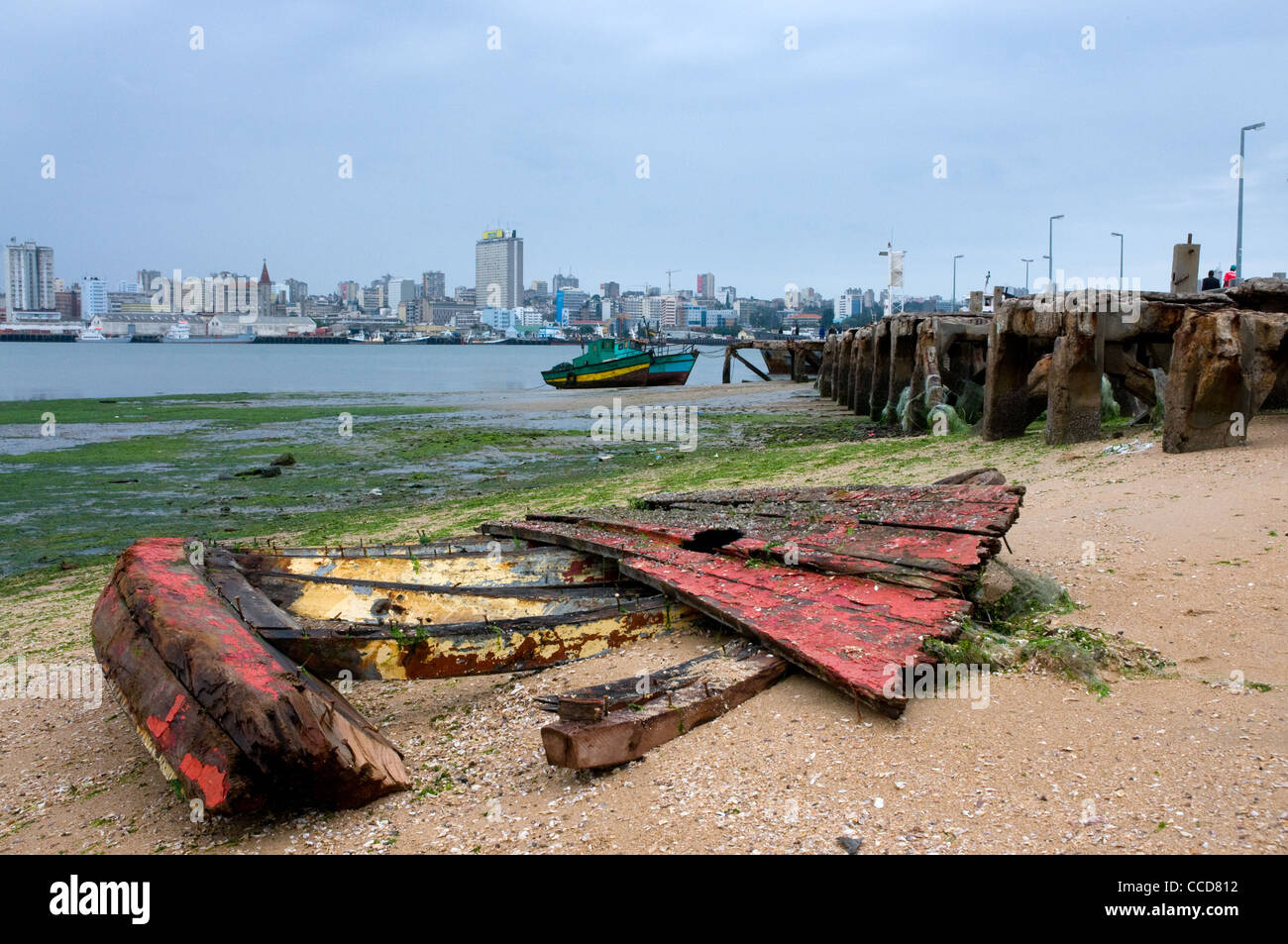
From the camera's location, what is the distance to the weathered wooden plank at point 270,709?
367cm

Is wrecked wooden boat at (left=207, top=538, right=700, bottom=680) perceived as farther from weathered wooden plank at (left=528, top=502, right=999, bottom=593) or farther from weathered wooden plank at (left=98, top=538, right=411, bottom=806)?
weathered wooden plank at (left=528, top=502, right=999, bottom=593)

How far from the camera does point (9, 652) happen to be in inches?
289

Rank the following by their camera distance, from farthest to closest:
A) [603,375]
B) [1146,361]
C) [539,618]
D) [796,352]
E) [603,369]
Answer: [796,352]
[603,375]
[603,369]
[1146,361]
[539,618]

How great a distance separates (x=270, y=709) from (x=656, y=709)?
5.07 feet

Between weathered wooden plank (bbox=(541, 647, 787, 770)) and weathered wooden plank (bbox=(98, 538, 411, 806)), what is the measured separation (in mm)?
767

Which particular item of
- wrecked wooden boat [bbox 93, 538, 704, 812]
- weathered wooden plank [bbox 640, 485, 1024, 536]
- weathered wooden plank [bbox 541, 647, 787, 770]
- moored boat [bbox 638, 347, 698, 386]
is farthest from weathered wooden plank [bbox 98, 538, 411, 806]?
moored boat [bbox 638, 347, 698, 386]

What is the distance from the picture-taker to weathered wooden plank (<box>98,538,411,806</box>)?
367 centimetres

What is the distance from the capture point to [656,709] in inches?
160

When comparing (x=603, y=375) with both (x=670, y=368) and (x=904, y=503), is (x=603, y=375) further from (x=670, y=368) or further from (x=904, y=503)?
(x=904, y=503)

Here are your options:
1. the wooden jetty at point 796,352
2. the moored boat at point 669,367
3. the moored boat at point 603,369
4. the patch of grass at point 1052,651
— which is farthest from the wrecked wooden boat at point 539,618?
the wooden jetty at point 796,352

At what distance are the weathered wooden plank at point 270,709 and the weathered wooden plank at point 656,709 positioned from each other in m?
0.77

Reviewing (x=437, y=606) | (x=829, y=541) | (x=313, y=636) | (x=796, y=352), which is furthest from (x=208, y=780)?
(x=796, y=352)
